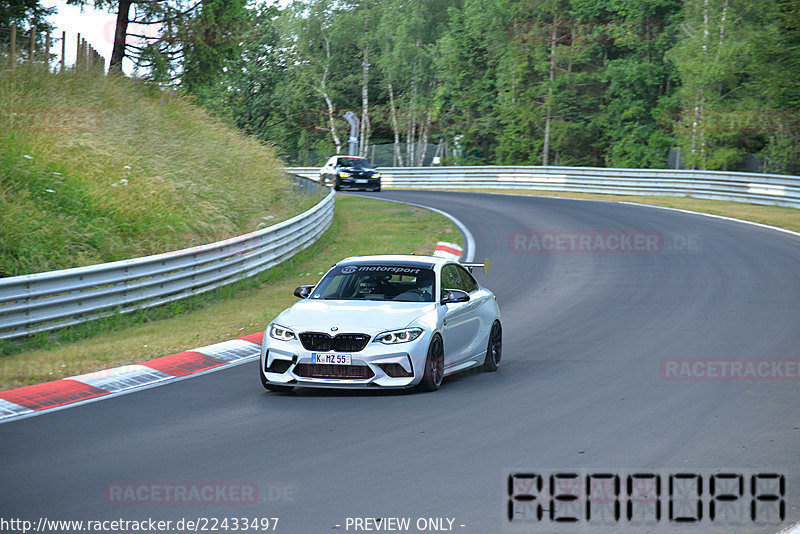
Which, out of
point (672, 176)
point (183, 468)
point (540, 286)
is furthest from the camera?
point (672, 176)

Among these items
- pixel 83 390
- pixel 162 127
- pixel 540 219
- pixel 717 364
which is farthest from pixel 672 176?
pixel 83 390

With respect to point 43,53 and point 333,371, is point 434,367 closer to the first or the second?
point 333,371

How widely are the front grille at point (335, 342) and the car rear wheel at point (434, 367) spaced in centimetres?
70

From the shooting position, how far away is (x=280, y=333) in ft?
32.8

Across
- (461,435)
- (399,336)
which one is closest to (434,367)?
A: (399,336)

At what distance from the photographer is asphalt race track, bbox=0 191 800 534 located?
6.05 meters

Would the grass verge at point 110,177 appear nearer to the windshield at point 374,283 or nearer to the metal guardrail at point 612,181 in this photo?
the windshield at point 374,283

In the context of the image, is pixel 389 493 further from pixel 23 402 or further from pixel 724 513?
pixel 23 402

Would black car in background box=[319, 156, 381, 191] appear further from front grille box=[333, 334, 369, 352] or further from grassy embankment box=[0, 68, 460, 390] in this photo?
front grille box=[333, 334, 369, 352]

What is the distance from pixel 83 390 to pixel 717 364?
697 centimetres

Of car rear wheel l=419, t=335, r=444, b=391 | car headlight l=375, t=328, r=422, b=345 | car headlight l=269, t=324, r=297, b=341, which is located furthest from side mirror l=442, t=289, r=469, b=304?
car headlight l=269, t=324, r=297, b=341

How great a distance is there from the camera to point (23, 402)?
9.62 meters

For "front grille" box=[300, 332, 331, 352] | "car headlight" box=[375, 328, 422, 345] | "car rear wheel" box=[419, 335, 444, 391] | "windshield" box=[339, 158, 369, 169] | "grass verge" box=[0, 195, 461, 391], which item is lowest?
"grass verge" box=[0, 195, 461, 391]

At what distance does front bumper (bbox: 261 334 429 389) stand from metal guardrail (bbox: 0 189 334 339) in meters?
4.93
